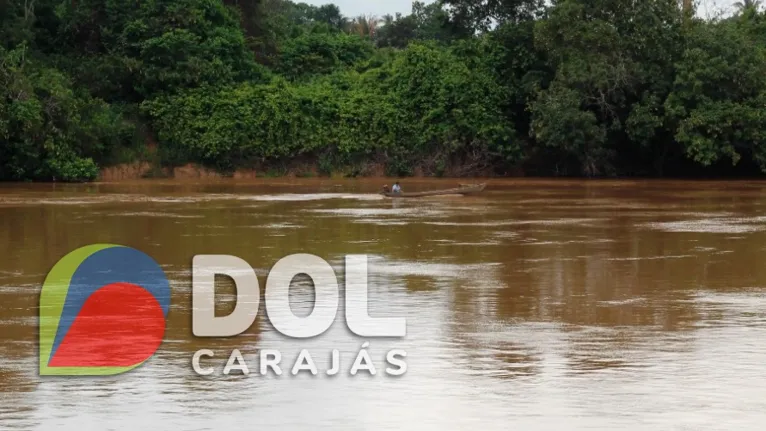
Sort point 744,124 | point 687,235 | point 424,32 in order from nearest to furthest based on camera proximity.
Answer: point 687,235
point 744,124
point 424,32

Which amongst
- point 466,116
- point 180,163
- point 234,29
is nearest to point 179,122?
point 180,163

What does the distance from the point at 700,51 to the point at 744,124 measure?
2843 millimetres

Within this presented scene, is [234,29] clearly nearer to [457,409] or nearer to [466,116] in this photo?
[466,116]

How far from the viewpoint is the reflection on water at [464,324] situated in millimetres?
8164

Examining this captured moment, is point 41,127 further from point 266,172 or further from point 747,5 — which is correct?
point 747,5

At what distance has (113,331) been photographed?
10.8 m

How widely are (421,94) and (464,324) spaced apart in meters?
31.8

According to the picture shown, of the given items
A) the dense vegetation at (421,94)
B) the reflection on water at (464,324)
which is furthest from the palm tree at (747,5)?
the reflection on water at (464,324)

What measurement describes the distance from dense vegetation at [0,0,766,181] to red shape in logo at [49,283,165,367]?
991 inches

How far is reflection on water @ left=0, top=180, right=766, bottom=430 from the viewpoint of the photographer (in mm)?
8164

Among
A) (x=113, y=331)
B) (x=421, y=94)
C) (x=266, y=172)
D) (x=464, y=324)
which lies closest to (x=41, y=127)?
(x=266, y=172)

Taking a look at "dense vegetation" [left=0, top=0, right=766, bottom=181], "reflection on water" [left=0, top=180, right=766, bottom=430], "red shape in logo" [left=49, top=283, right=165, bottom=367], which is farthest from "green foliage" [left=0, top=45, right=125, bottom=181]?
"red shape in logo" [left=49, top=283, right=165, bottom=367]

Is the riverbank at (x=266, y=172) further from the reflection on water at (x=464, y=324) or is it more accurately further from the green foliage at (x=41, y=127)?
the reflection on water at (x=464, y=324)

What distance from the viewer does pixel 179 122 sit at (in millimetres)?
41406
